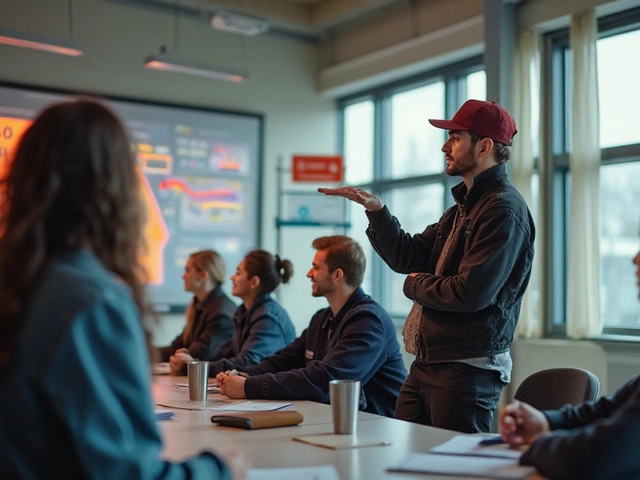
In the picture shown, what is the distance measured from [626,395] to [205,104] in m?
5.83

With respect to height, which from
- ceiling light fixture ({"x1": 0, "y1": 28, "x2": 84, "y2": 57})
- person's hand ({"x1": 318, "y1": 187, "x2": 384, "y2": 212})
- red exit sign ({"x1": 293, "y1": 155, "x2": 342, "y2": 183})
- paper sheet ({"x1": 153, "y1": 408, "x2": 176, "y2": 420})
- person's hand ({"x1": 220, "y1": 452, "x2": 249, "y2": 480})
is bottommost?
paper sheet ({"x1": 153, "y1": 408, "x2": 176, "y2": 420})

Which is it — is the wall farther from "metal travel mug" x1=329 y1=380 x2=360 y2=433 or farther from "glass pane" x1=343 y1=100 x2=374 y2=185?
"metal travel mug" x1=329 y1=380 x2=360 y2=433

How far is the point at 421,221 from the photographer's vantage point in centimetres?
678

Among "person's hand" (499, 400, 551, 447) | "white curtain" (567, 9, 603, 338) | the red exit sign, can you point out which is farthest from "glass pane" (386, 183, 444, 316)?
"person's hand" (499, 400, 551, 447)

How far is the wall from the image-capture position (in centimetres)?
621

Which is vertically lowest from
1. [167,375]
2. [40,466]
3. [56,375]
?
[167,375]

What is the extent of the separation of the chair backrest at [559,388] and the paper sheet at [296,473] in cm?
106

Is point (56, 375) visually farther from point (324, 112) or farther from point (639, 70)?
point (324, 112)

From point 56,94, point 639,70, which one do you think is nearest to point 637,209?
point 639,70

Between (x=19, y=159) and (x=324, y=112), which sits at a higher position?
(x=324, y=112)

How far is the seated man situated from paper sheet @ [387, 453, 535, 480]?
3.57 ft

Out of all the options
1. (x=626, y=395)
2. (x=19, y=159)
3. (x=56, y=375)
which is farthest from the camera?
(x=626, y=395)

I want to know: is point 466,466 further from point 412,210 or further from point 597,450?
point 412,210

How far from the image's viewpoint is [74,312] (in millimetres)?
953
